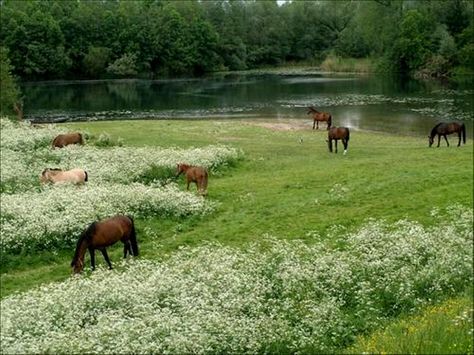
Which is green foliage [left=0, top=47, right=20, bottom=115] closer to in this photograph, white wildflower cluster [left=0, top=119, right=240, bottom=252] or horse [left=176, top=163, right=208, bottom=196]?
white wildflower cluster [left=0, top=119, right=240, bottom=252]

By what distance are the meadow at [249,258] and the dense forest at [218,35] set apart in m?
89.6

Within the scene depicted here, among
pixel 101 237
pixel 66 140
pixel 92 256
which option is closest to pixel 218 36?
pixel 66 140

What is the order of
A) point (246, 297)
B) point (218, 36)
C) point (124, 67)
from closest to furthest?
point (246, 297) → point (124, 67) → point (218, 36)

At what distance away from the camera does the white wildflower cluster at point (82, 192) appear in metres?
22.0

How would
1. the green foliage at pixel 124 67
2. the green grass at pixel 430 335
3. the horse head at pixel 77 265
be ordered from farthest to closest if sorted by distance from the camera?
1. the green foliage at pixel 124 67
2. the horse head at pixel 77 265
3. the green grass at pixel 430 335

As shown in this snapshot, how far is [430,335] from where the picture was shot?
10547 millimetres

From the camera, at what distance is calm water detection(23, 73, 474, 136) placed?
6378 centimetres

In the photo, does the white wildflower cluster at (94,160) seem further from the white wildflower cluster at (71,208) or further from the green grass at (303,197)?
the white wildflower cluster at (71,208)

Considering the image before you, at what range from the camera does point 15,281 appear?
19156 millimetres

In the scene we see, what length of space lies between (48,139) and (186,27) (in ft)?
401

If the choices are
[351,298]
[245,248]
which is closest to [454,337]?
[351,298]

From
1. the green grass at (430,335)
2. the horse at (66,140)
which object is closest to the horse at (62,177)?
the horse at (66,140)

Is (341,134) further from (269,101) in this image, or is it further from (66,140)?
(269,101)

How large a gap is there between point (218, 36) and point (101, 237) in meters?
145
